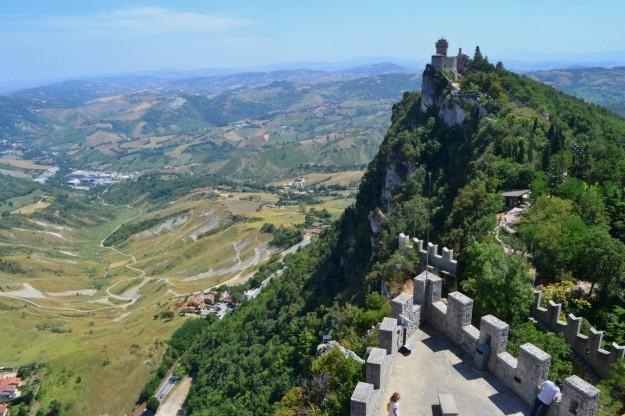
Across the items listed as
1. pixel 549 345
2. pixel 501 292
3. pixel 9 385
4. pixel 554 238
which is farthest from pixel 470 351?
pixel 9 385

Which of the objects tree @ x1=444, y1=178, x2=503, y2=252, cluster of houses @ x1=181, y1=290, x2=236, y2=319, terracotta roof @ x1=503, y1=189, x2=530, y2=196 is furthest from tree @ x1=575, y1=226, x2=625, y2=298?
cluster of houses @ x1=181, y1=290, x2=236, y2=319

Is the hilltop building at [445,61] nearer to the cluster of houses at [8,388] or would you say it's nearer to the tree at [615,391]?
the tree at [615,391]

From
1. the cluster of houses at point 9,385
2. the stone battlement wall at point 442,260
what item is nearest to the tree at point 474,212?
the stone battlement wall at point 442,260

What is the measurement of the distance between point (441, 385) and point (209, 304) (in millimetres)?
108709

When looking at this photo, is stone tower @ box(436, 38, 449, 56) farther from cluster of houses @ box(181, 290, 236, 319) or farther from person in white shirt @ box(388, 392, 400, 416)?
person in white shirt @ box(388, 392, 400, 416)

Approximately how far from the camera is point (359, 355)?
2033 cm

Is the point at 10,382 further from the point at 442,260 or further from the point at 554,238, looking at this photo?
the point at 554,238

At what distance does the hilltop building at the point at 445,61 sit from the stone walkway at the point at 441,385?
88.7 meters

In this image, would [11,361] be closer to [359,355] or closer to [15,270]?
[15,270]

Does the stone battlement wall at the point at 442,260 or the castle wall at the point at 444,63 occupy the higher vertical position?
the castle wall at the point at 444,63

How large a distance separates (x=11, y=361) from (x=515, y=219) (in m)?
111

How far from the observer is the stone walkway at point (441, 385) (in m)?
15.5

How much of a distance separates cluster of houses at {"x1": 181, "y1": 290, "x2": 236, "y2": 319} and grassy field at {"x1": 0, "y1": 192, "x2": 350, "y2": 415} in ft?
19.1

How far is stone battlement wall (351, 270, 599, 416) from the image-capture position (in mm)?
14016
